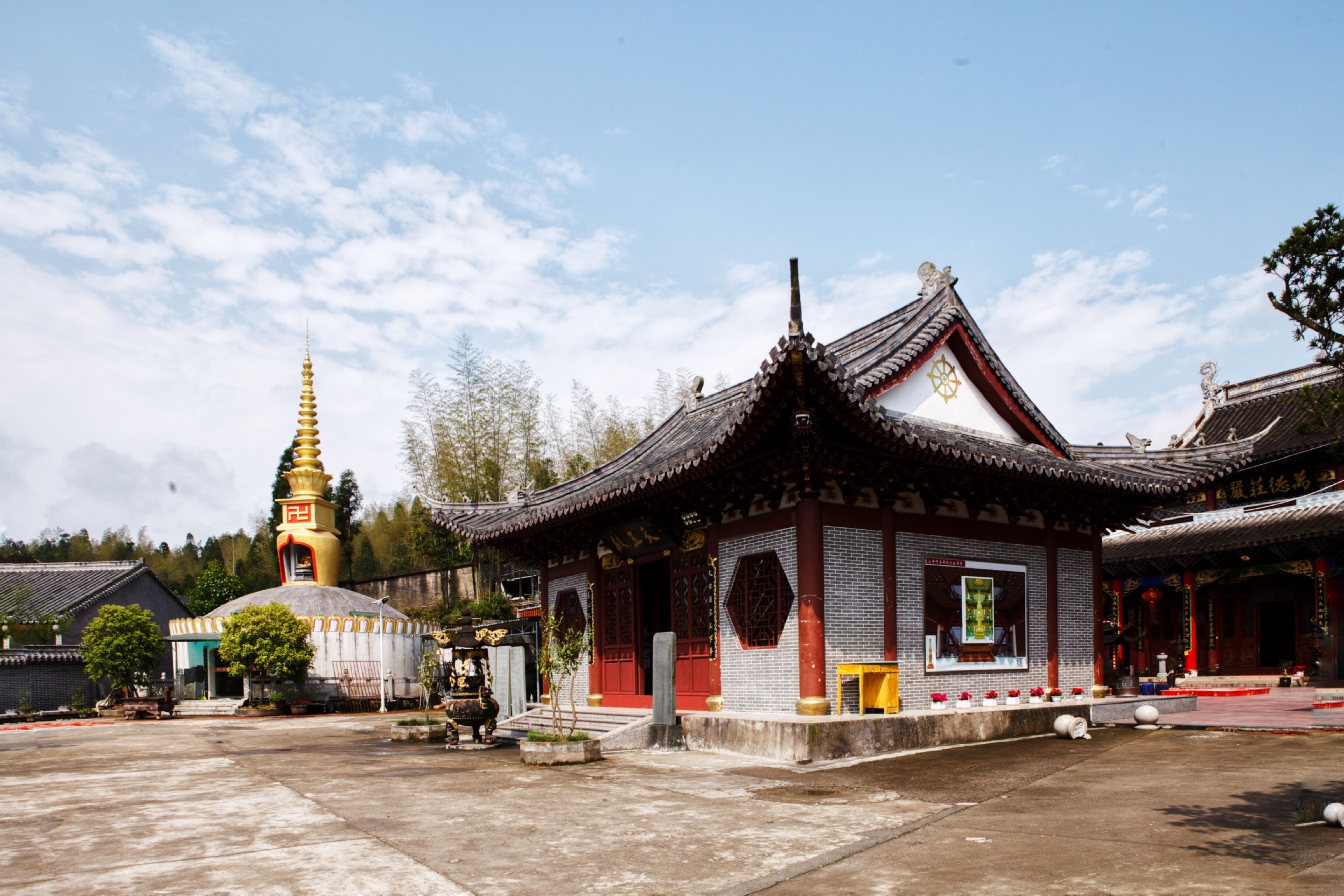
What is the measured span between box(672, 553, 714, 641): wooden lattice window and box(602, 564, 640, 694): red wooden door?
1.20 m

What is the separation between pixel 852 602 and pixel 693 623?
8.47ft

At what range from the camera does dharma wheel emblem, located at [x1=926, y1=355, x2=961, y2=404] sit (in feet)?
45.5

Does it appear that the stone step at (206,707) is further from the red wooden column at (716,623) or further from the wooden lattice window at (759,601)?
the wooden lattice window at (759,601)

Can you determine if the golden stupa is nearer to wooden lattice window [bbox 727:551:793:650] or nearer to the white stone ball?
wooden lattice window [bbox 727:551:793:650]

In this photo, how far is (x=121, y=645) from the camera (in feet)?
84.1

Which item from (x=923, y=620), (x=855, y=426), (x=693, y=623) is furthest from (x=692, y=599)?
(x=855, y=426)

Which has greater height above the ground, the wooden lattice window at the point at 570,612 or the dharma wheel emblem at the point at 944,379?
the dharma wheel emblem at the point at 944,379

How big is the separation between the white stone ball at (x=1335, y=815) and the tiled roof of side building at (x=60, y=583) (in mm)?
33701

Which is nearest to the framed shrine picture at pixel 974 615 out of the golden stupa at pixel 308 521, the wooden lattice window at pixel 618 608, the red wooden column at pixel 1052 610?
the red wooden column at pixel 1052 610

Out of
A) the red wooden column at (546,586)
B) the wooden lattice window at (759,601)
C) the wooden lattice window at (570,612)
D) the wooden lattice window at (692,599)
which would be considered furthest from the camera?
the red wooden column at (546,586)

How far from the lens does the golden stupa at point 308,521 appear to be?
32562 mm

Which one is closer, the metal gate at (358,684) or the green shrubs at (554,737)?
the green shrubs at (554,737)

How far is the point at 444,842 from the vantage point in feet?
20.6

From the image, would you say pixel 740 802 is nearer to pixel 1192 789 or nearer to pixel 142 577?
pixel 1192 789
